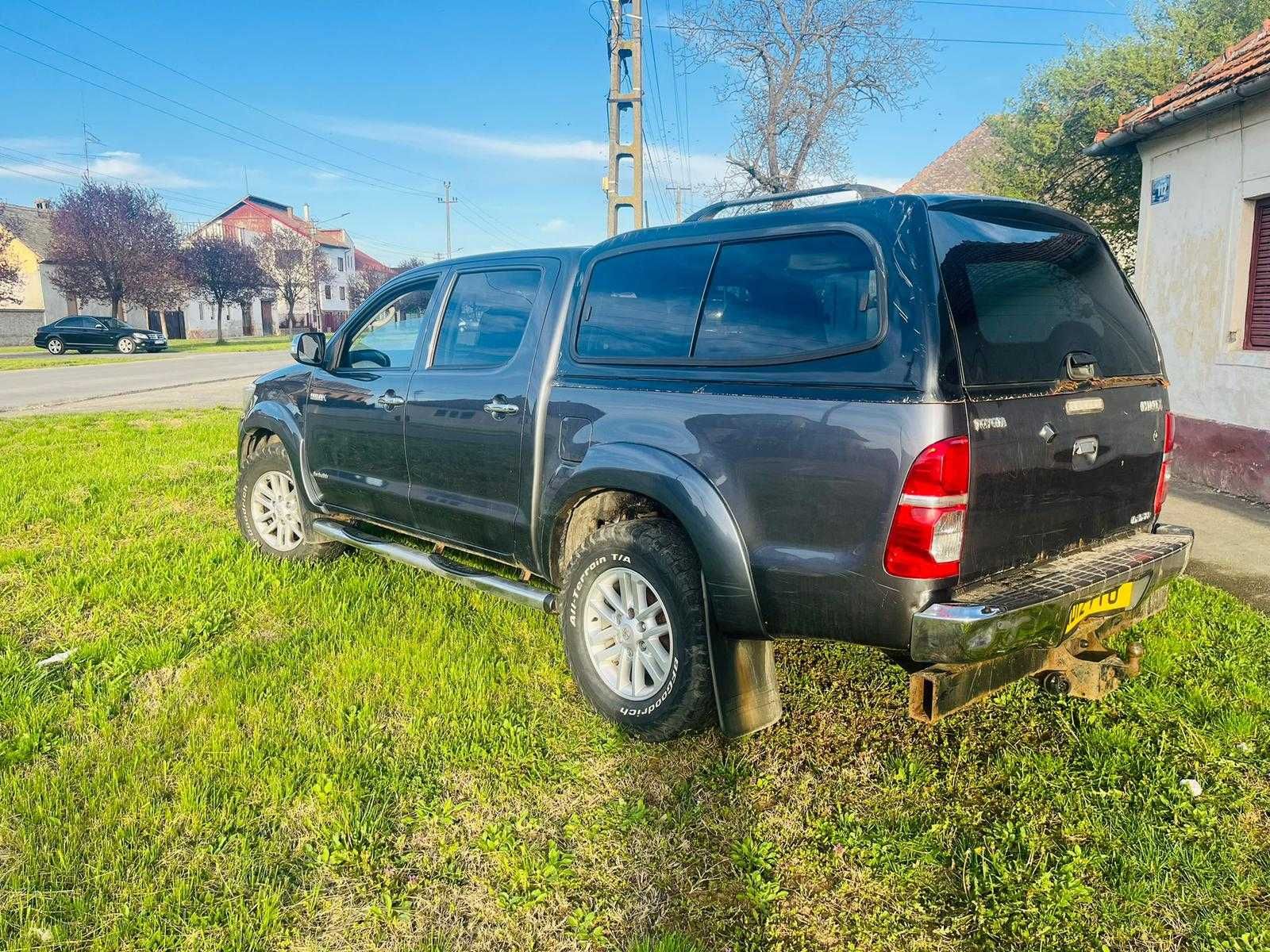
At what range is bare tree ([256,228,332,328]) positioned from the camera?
5544cm

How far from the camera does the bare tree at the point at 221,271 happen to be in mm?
45531

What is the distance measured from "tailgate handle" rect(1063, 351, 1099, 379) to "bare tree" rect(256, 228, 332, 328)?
56.1 meters

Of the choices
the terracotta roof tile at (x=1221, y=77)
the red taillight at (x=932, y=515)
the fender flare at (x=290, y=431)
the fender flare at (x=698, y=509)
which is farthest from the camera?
the terracotta roof tile at (x=1221, y=77)

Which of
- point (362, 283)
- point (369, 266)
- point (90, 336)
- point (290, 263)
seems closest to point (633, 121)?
point (90, 336)

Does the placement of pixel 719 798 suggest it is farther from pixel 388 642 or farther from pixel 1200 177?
pixel 1200 177

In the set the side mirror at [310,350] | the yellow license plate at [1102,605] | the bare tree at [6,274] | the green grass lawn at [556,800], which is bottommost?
the green grass lawn at [556,800]

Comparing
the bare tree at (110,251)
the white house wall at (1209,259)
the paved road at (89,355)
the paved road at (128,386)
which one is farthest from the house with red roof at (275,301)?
the white house wall at (1209,259)

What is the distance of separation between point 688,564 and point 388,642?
1.77 metres

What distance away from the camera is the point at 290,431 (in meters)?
5.48

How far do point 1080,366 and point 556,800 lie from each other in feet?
7.69

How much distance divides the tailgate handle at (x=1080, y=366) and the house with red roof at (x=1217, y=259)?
5637 millimetres

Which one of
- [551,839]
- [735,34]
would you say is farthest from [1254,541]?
[735,34]

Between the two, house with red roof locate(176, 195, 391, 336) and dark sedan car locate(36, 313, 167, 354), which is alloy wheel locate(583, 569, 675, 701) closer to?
dark sedan car locate(36, 313, 167, 354)

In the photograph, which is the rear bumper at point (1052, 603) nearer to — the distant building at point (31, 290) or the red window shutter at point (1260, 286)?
the red window shutter at point (1260, 286)
